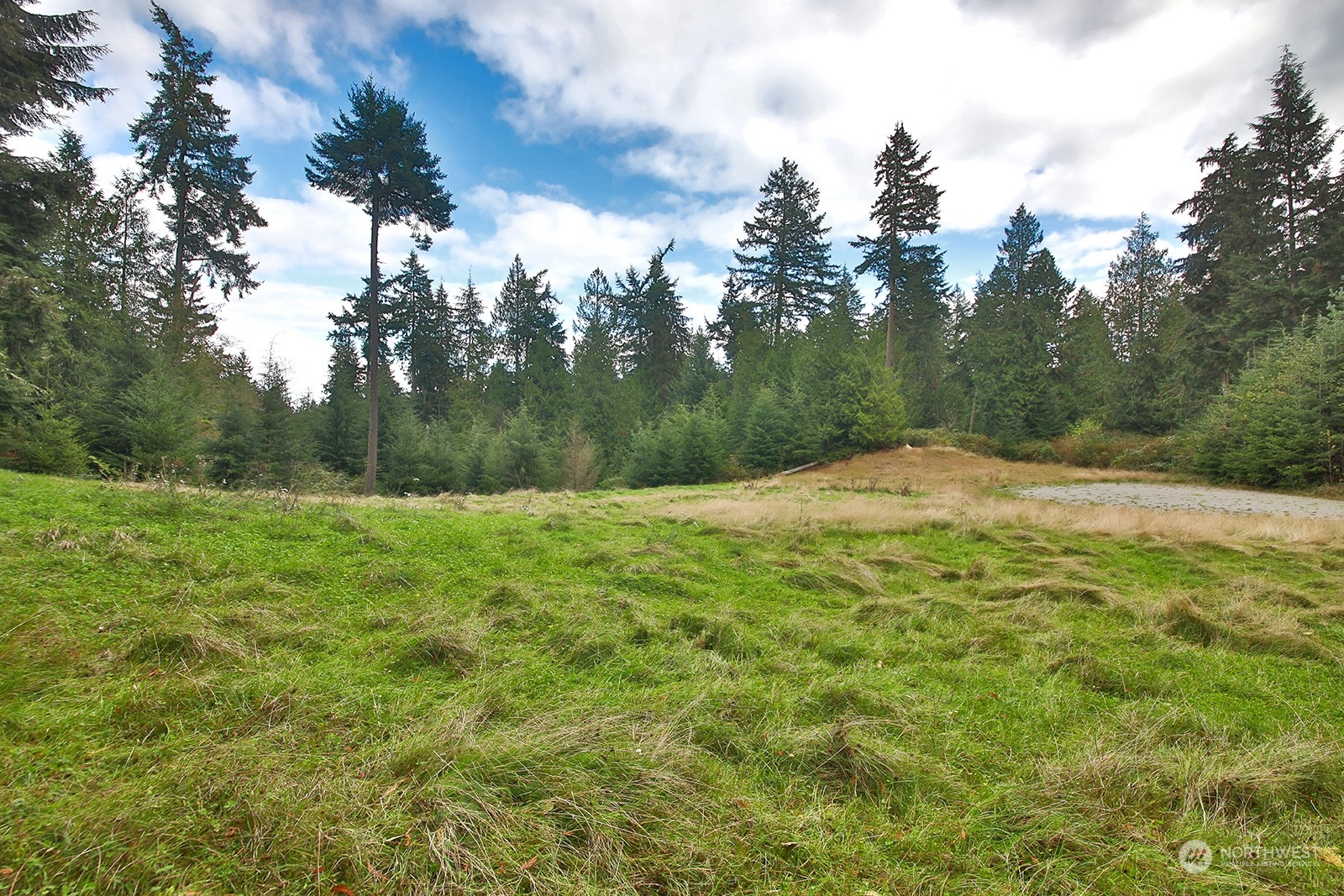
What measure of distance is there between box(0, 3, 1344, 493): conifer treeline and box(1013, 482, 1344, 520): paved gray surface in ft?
10.8

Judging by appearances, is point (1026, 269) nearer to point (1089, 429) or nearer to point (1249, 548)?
point (1089, 429)

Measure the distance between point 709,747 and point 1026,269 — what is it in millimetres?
42280

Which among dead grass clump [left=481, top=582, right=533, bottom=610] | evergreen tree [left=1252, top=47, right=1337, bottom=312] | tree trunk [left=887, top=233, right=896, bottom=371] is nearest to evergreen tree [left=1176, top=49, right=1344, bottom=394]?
evergreen tree [left=1252, top=47, right=1337, bottom=312]

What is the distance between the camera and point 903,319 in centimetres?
3888

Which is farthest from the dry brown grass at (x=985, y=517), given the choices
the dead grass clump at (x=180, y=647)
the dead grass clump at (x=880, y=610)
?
the dead grass clump at (x=180, y=647)

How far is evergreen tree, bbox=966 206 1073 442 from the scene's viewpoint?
96.3 ft

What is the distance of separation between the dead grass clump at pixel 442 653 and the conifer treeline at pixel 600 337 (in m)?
7.15

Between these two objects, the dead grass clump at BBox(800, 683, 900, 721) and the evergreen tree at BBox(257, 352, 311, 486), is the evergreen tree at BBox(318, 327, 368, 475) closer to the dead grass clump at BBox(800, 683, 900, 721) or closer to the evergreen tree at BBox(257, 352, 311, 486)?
the evergreen tree at BBox(257, 352, 311, 486)

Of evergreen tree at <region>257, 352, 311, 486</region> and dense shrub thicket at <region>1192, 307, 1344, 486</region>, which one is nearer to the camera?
dense shrub thicket at <region>1192, 307, 1344, 486</region>

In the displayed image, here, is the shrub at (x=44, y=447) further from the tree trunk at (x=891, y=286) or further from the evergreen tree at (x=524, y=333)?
the tree trunk at (x=891, y=286)

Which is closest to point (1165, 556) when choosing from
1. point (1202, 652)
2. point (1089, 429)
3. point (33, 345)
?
point (1202, 652)

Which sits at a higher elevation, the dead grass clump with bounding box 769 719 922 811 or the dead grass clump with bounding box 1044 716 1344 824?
the dead grass clump with bounding box 769 719 922 811

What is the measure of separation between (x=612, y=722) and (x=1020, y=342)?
117 ft

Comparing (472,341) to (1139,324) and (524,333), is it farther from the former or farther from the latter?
(1139,324)
